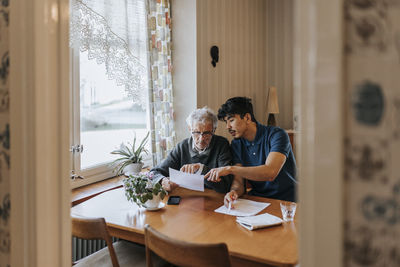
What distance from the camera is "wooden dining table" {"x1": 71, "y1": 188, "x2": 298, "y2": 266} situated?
1262 mm

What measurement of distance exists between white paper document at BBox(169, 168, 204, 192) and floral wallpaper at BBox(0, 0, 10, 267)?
1.26 metres

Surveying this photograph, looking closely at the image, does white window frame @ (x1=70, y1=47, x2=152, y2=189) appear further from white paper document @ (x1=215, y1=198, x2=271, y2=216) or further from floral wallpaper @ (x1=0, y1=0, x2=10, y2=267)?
floral wallpaper @ (x1=0, y1=0, x2=10, y2=267)

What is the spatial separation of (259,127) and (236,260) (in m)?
→ 1.20

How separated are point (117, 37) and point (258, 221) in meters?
1.83

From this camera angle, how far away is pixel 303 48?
16.0 inches

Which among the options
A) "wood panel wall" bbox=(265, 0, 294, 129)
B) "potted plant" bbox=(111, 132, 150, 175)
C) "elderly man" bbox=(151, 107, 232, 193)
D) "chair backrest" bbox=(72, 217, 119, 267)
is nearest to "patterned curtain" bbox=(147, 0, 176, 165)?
"potted plant" bbox=(111, 132, 150, 175)

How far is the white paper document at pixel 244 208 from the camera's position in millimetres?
1715

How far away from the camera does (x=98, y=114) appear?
264cm

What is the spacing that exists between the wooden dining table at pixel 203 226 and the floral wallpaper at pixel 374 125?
34.5 inches

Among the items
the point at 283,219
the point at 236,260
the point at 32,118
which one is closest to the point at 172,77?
the point at 283,219

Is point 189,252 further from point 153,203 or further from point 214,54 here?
point 214,54

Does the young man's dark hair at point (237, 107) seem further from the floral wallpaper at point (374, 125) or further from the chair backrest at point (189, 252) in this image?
the floral wallpaper at point (374, 125)

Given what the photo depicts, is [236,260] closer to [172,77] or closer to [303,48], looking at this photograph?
[303,48]

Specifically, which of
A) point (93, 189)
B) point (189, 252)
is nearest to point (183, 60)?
point (93, 189)
